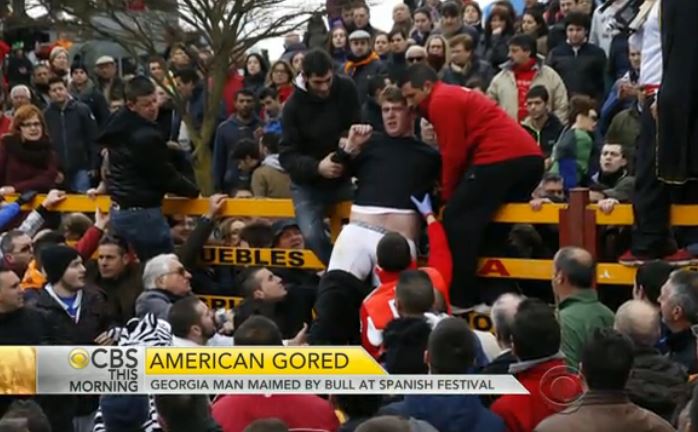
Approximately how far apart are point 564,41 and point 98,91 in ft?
17.3

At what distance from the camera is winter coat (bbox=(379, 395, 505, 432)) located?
6.98 m

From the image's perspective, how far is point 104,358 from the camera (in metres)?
7.53

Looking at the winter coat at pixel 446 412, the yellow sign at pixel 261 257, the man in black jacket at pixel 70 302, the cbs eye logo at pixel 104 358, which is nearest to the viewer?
the winter coat at pixel 446 412

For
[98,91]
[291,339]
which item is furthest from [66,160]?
[291,339]

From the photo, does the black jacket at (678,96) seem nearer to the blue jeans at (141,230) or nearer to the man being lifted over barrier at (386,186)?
the man being lifted over barrier at (386,186)

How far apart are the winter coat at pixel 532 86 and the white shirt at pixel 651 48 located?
5019 mm

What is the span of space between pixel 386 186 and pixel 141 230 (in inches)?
78.7

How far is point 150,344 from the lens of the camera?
8.35 meters

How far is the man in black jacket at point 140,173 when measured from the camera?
1112 centimetres

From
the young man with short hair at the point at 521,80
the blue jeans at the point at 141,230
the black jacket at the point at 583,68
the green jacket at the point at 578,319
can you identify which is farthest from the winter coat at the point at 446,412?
the black jacket at the point at 583,68

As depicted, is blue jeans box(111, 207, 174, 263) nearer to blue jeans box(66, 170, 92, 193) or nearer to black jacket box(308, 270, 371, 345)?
black jacket box(308, 270, 371, 345)

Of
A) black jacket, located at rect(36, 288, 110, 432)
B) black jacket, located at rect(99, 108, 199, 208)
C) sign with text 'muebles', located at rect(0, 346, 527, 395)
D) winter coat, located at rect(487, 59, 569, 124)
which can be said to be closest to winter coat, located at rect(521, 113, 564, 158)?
winter coat, located at rect(487, 59, 569, 124)

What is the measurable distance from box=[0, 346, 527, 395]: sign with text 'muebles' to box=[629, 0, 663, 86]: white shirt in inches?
102

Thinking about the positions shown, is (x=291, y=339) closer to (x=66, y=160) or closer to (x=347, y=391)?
(x=347, y=391)
